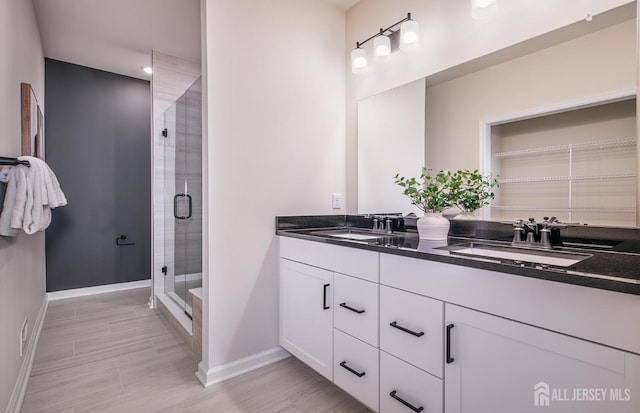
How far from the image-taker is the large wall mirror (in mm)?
1242

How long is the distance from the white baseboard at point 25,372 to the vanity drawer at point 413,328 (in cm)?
171

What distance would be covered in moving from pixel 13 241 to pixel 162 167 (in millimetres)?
1604

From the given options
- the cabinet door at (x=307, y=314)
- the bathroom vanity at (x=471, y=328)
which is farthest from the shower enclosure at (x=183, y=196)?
the bathroom vanity at (x=471, y=328)

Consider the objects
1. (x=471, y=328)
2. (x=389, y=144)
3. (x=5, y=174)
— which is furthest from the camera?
(x=389, y=144)

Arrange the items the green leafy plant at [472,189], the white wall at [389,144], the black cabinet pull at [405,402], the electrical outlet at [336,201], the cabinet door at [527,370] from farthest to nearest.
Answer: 1. the electrical outlet at [336,201]
2. the white wall at [389,144]
3. the green leafy plant at [472,189]
4. the black cabinet pull at [405,402]
5. the cabinet door at [527,370]

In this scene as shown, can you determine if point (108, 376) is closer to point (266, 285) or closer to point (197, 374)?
point (197, 374)

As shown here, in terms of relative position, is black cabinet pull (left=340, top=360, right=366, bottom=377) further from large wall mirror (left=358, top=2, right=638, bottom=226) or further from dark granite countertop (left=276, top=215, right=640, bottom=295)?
large wall mirror (left=358, top=2, right=638, bottom=226)

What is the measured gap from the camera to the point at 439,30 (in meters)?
1.81

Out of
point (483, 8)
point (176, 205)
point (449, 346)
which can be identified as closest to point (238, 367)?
point (449, 346)

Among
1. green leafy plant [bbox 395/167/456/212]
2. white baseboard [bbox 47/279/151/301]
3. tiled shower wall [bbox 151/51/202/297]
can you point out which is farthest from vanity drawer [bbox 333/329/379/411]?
white baseboard [bbox 47/279/151/301]

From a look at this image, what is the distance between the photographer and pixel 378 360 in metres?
1.35

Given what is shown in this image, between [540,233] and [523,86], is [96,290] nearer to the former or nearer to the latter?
[540,233]

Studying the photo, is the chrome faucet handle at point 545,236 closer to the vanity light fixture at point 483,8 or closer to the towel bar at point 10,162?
the vanity light fixture at point 483,8

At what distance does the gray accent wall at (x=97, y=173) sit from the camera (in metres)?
3.32
